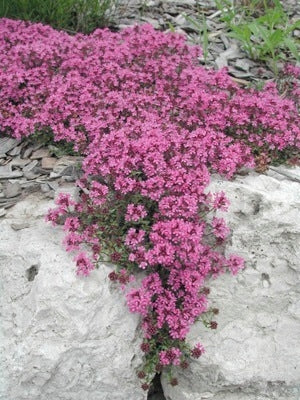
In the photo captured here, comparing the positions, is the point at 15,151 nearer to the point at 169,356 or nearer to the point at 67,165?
the point at 67,165

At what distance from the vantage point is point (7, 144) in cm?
472

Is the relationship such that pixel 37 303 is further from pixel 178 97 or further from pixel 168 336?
pixel 178 97

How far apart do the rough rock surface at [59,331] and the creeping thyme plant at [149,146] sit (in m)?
0.13

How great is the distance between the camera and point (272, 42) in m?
5.64

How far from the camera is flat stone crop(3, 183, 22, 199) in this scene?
160 inches

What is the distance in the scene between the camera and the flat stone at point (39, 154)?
451 centimetres

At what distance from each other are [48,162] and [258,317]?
2196mm

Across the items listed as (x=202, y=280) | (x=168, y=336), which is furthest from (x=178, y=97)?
(x=168, y=336)

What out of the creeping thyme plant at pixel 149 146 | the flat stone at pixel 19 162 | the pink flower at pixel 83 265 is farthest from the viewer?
the flat stone at pixel 19 162

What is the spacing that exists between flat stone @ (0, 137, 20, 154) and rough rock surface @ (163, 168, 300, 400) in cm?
221

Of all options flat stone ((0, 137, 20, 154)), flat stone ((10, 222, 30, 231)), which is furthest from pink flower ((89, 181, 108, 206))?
flat stone ((0, 137, 20, 154))

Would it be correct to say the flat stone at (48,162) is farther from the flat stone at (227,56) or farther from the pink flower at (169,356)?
the flat stone at (227,56)

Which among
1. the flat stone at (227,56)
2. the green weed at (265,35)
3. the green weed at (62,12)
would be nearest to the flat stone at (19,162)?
the green weed at (62,12)

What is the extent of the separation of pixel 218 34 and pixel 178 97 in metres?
2.34
